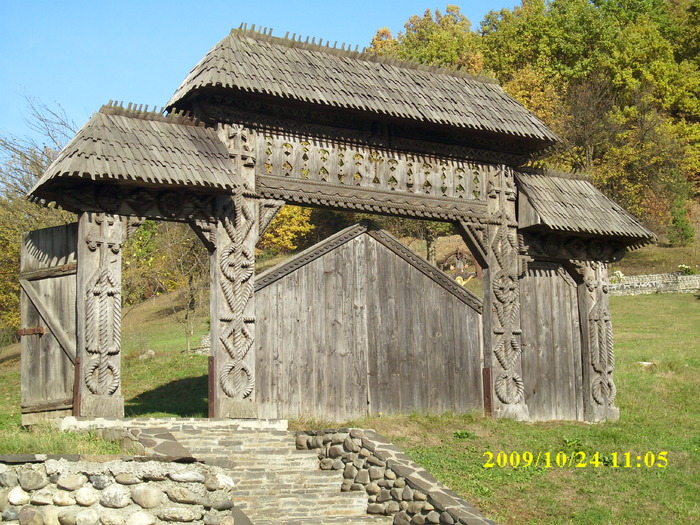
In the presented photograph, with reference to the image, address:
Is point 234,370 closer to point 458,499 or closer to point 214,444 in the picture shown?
point 214,444

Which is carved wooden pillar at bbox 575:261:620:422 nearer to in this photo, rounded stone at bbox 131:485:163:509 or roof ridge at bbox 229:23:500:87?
roof ridge at bbox 229:23:500:87

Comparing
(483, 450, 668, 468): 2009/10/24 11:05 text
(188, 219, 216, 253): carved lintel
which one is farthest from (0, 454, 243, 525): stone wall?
(188, 219, 216, 253): carved lintel

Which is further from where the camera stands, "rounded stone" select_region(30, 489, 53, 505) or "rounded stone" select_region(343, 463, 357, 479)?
"rounded stone" select_region(343, 463, 357, 479)

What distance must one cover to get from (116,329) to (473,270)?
31431 mm

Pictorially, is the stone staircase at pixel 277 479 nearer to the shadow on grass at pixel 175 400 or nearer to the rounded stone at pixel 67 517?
the rounded stone at pixel 67 517

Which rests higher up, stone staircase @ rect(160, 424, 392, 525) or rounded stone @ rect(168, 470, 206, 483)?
rounded stone @ rect(168, 470, 206, 483)

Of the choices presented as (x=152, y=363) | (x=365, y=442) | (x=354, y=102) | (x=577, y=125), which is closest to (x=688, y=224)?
(x=577, y=125)

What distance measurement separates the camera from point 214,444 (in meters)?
11.9

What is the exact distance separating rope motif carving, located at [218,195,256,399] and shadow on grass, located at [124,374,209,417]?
2187 mm

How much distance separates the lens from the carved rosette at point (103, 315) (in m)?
13.0

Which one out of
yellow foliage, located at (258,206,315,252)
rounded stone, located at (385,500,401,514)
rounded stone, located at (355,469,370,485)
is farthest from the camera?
yellow foliage, located at (258,206,315,252)

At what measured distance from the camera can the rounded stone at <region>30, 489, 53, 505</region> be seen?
8.36m

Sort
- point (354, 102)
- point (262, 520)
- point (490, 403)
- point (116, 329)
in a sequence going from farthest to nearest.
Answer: point (490, 403), point (354, 102), point (116, 329), point (262, 520)

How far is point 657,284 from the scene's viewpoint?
3991cm
